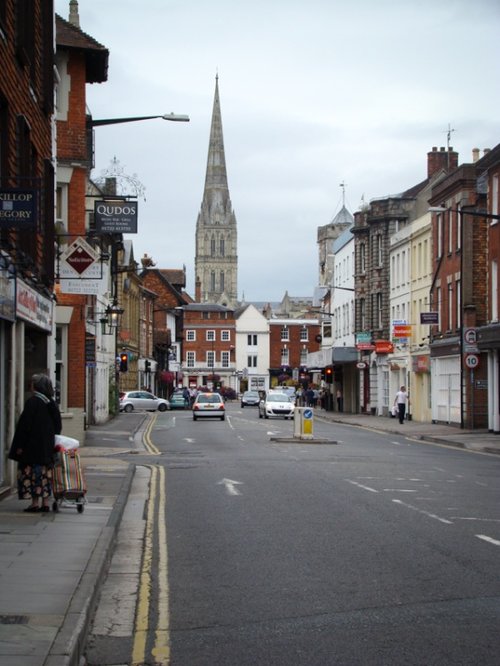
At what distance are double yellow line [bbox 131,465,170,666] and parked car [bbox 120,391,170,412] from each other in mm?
54297

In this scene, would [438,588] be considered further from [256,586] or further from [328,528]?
[328,528]

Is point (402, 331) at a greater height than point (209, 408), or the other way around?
point (402, 331)

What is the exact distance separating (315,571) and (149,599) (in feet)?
6.30

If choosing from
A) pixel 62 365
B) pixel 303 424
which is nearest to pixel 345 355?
pixel 303 424

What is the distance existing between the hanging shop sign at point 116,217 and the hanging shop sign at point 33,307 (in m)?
5.04

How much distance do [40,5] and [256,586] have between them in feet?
46.9

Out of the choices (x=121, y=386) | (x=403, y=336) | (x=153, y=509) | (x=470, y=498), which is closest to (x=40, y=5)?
(x=153, y=509)

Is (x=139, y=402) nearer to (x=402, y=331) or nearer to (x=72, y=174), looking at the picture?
(x=402, y=331)

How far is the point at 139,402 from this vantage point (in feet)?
237

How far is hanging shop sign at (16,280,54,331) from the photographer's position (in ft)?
58.0

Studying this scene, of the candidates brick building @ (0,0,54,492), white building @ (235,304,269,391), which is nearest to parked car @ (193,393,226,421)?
brick building @ (0,0,54,492)

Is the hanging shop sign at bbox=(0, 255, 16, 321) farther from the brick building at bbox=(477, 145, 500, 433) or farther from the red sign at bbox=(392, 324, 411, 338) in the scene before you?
the red sign at bbox=(392, 324, 411, 338)

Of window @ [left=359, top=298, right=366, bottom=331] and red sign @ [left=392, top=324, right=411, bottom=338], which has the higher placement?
window @ [left=359, top=298, right=366, bottom=331]

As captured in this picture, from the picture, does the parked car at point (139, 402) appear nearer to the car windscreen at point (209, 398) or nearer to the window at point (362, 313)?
the car windscreen at point (209, 398)
